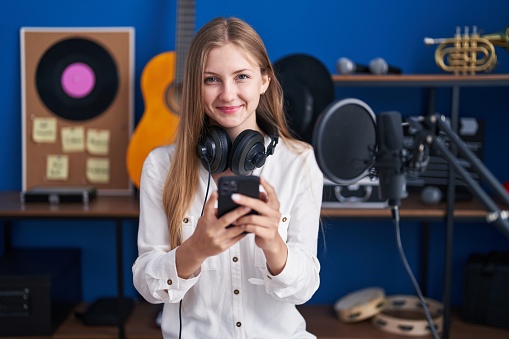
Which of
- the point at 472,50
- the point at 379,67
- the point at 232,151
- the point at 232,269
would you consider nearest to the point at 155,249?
the point at 232,269

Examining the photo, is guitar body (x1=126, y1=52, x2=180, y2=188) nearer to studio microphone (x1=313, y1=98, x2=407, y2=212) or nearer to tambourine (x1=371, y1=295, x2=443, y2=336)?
tambourine (x1=371, y1=295, x2=443, y2=336)

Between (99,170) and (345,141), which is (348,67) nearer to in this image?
(99,170)

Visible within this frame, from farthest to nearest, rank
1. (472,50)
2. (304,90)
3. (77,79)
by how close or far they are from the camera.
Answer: (77,79) → (472,50) → (304,90)

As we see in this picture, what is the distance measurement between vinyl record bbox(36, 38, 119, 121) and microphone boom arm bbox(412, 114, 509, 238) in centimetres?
200

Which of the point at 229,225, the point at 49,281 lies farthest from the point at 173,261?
the point at 49,281

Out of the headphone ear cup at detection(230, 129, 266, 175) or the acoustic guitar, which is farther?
the acoustic guitar

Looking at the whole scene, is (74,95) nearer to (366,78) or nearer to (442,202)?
(366,78)

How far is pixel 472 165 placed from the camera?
758 mm

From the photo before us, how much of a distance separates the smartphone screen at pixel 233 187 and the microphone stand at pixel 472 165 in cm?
30

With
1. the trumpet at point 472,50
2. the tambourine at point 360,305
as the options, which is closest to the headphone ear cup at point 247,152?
the trumpet at point 472,50

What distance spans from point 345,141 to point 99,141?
6.17 feet

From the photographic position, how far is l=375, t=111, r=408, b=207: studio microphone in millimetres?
976

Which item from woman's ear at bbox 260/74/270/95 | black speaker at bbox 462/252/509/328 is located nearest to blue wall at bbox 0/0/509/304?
black speaker at bbox 462/252/509/328

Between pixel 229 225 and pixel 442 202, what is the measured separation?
1601 mm
